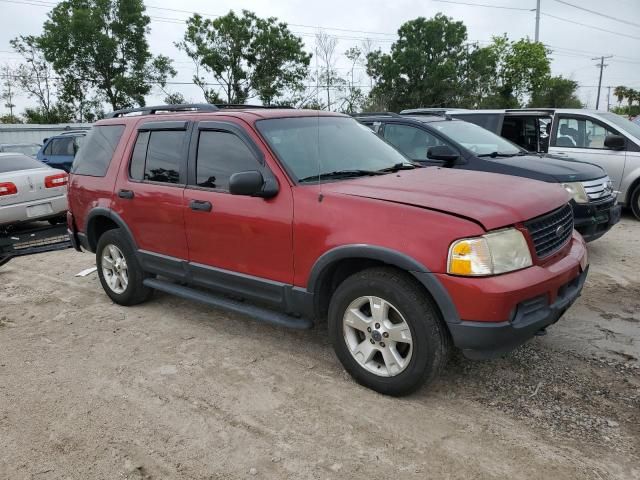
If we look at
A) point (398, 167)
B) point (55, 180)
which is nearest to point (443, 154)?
point (398, 167)

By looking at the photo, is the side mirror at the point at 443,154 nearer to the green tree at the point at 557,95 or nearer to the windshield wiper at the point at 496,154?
the windshield wiper at the point at 496,154

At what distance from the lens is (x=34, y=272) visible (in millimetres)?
6930

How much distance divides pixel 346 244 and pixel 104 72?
41.3 m

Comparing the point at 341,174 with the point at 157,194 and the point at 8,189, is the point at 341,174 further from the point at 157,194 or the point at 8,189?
the point at 8,189

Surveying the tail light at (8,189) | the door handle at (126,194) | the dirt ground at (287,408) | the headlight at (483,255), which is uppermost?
the door handle at (126,194)

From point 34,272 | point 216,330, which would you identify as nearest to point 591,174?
point 216,330

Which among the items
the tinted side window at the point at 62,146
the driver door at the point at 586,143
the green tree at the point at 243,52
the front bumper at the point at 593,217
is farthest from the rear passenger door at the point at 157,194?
the green tree at the point at 243,52

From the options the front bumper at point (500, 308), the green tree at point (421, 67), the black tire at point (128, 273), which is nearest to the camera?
the front bumper at point (500, 308)

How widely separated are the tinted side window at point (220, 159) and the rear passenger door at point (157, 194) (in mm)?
213

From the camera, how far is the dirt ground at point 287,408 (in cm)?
277

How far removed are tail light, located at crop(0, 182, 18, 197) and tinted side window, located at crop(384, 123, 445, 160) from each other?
17.6 ft

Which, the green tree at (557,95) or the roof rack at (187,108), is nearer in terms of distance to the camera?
the roof rack at (187,108)

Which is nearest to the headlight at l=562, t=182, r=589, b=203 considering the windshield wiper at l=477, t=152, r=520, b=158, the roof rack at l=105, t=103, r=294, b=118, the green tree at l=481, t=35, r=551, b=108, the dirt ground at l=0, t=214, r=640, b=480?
the windshield wiper at l=477, t=152, r=520, b=158

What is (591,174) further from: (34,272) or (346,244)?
(34,272)
